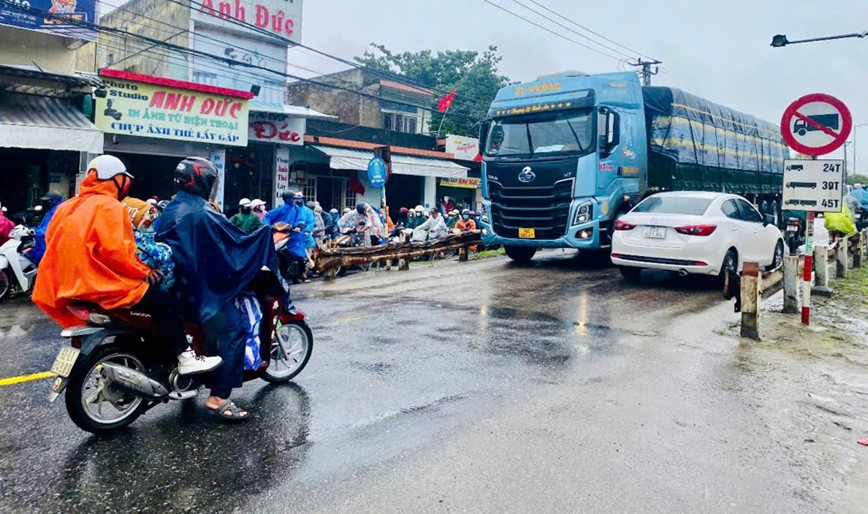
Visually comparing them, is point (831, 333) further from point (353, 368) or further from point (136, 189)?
point (136, 189)

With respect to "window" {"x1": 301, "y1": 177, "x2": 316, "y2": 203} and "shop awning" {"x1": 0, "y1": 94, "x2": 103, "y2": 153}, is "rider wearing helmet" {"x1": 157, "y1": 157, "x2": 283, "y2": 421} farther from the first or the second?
"window" {"x1": 301, "y1": 177, "x2": 316, "y2": 203}

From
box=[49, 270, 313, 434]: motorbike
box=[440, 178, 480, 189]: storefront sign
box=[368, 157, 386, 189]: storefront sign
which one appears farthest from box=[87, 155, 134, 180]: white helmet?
box=[440, 178, 480, 189]: storefront sign

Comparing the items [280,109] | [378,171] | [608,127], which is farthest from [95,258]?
[280,109]

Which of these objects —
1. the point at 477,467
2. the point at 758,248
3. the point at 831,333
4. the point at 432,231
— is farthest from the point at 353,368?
the point at 432,231

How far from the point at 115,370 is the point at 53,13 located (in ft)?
46.7

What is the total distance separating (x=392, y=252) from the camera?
13297 millimetres

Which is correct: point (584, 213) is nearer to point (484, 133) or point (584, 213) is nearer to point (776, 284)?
point (484, 133)

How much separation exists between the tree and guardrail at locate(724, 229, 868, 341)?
2203cm

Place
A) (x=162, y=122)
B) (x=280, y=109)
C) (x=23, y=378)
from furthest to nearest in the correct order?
(x=280, y=109) < (x=162, y=122) < (x=23, y=378)

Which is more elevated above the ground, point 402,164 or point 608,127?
point 402,164

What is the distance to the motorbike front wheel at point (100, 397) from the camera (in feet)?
12.4

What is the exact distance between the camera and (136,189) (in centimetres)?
2006

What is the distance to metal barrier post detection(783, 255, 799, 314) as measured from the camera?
27.1ft

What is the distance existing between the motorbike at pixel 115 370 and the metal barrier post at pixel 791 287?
716cm
